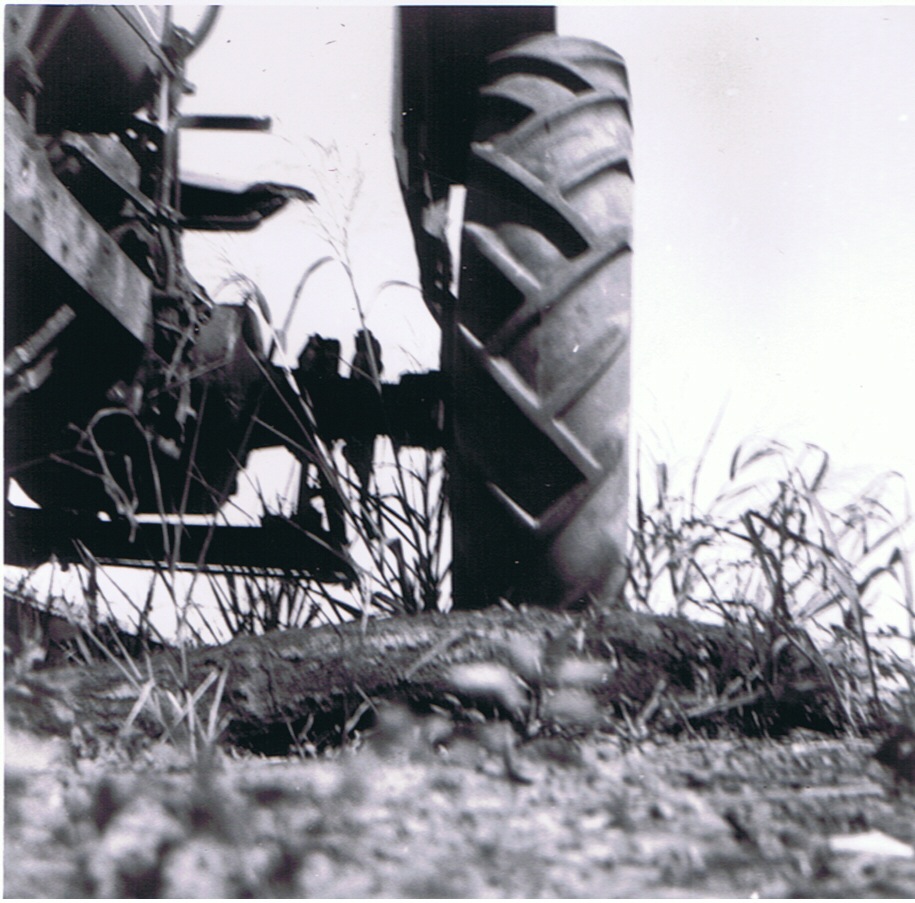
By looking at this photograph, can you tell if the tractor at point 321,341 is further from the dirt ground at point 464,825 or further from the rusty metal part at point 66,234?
the dirt ground at point 464,825

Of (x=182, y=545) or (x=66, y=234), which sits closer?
(x=66, y=234)

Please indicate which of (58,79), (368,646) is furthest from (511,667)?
(58,79)

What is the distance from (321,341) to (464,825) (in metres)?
1.15

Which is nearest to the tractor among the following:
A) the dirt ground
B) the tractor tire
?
the tractor tire

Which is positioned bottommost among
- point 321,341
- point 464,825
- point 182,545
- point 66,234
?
point 182,545

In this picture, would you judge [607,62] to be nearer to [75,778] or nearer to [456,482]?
[456,482]

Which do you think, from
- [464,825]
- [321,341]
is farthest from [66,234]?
[464,825]

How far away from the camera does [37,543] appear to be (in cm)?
194

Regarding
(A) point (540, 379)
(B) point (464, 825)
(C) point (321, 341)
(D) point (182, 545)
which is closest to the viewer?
(B) point (464, 825)

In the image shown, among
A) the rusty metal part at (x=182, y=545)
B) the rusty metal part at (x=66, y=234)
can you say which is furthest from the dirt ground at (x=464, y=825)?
the rusty metal part at (x=182, y=545)

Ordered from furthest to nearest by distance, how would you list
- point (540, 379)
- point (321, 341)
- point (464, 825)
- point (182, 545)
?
point (182, 545) < point (321, 341) < point (540, 379) < point (464, 825)

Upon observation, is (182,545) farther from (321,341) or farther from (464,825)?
(464,825)

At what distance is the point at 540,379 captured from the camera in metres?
1.38

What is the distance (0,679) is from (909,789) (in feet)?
2.82
